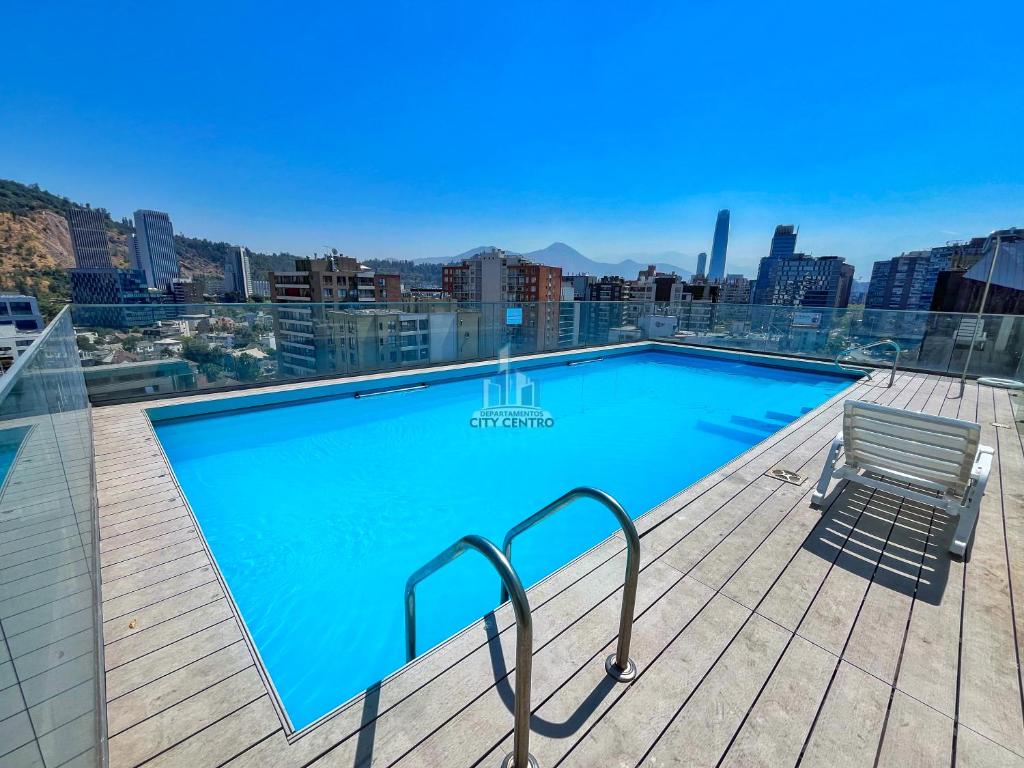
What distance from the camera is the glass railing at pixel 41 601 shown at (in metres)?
0.74

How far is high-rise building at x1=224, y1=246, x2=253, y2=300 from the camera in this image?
2677 inches

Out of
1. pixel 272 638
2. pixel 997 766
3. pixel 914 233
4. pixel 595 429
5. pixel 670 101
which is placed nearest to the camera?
pixel 997 766

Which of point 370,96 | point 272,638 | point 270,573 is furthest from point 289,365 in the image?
point 370,96

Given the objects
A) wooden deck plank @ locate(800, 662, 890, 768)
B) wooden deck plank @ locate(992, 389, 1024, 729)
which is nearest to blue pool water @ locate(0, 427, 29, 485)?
wooden deck plank @ locate(800, 662, 890, 768)

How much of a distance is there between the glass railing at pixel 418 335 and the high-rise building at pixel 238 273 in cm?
7290

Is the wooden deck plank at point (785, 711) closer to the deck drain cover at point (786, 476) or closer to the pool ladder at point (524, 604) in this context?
the pool ladder at point (524, 604)

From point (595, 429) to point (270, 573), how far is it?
4.35m

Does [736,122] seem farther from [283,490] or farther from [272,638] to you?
[272,638]

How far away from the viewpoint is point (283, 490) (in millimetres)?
4195

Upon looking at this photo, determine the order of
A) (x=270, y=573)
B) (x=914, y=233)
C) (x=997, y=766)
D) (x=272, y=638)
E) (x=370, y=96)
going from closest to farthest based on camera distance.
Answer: (x=997, y=766) → (x=272, y=638) → (x=270, y=573) → (x=370, y=96) → (x=914, y=233)

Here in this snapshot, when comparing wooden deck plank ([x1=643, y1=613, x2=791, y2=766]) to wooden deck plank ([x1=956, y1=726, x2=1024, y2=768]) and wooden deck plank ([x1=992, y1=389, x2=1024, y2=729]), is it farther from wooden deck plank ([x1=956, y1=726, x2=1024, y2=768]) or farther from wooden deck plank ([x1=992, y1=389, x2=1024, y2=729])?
wooden deck plank ([x1=992, y1=389, x2=1024, y2=729])

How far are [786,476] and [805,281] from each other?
73671mm

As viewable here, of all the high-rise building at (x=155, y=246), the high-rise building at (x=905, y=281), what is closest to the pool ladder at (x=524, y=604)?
the high-rise building at (x=905, y=281)

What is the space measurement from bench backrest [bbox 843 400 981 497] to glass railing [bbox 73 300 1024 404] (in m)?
6.15
